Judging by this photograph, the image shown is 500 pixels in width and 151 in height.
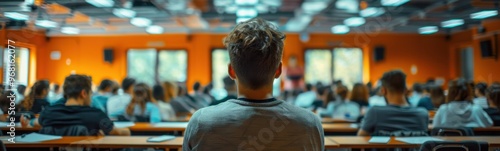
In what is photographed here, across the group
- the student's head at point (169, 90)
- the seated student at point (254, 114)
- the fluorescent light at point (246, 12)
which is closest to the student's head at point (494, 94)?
the seated student at point (254, 114)

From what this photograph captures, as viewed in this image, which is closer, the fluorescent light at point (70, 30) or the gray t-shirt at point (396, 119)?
the gray t-shirt at point (396, 119)

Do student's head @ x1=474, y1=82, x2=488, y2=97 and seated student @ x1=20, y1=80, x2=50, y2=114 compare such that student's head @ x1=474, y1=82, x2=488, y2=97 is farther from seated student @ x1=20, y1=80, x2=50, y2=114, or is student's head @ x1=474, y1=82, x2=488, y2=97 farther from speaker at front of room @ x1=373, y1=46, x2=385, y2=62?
speaker at front of room @ x1=373, y1=46, x2=385, y2=62

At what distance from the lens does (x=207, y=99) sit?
934 cm

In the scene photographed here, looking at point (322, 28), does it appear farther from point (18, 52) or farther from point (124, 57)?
point (18, 52)

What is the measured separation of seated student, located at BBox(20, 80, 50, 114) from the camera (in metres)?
3.64

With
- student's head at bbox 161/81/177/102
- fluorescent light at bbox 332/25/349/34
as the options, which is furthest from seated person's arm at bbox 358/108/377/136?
fluorescent light at bbox 332/25/349/34

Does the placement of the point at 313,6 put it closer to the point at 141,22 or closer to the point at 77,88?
the point at 141,22

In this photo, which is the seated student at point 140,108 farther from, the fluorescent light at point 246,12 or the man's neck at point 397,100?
the fluorescent light at point 246,12

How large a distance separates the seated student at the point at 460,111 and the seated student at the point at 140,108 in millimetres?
3174

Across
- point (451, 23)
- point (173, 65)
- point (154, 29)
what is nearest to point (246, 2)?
Result: point (154, 29)

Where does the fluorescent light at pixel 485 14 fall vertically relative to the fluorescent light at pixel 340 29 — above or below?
below

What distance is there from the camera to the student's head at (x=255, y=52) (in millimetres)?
1598

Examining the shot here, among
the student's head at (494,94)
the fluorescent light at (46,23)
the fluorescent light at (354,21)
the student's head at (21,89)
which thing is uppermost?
the fluorescent light at (354,21)

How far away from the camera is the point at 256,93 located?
1663mm
